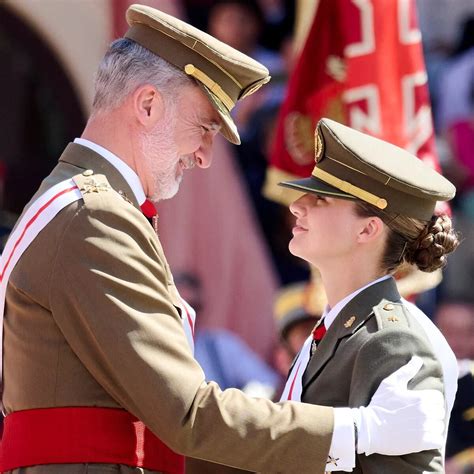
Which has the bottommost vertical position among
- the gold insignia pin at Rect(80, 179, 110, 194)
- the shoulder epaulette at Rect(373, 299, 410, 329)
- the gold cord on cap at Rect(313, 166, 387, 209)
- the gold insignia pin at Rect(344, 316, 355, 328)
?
the gold insignia pin at Rect(344, 316, 355, 328)

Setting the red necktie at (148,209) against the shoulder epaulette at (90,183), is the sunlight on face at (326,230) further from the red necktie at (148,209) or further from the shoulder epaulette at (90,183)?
the shoulder epaulette at (90,183)

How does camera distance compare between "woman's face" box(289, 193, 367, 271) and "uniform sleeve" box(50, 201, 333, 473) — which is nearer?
"uniform sleeve" box(50, 201, 333, 473)

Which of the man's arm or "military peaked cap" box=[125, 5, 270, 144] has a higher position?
"military peaked cap" box=[125, 5, 270, 144]

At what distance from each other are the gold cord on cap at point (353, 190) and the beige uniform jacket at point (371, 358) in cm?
21

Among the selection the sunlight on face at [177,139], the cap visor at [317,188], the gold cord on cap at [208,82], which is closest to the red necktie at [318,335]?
the cap visor at [317,188]

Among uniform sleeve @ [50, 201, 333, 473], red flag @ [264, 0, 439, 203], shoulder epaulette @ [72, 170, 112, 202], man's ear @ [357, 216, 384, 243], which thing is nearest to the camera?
uniform sleeve @ [50, 201, 333, 473]

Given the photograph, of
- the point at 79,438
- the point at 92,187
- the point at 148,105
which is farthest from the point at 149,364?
the point at 148,105

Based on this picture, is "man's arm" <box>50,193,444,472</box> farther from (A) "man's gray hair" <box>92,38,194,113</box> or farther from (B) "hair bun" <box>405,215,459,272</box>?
(B) "hair bun" <box>405,215,459,272</box>

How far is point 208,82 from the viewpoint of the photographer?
117 inches

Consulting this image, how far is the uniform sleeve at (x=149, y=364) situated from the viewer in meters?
2.68

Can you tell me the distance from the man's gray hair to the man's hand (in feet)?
2.92

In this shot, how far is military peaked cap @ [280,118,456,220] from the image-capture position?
9.82 feet

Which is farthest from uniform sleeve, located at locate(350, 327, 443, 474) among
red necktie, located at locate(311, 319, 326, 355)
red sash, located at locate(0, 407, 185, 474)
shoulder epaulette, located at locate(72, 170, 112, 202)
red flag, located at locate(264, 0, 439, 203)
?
red flag, located at locate(264, 0, 439, 203)

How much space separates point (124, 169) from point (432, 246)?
0.81m
